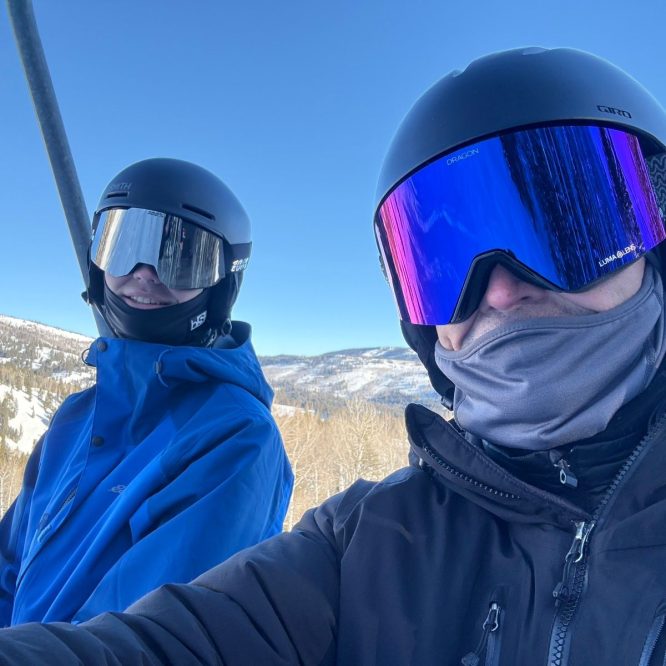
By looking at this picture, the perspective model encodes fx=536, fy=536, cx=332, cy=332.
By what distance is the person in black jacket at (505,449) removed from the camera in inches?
32.1

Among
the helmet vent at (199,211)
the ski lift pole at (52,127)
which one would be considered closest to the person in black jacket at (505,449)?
the helmet vent at (199,211)

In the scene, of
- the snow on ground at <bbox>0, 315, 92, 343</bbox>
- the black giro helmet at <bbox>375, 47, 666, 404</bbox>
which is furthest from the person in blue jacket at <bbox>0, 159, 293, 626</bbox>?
the snow on ground at <bbox>0, 315, 92, 343</bbox>

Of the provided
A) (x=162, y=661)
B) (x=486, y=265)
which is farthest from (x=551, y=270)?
(x=162, y=661)

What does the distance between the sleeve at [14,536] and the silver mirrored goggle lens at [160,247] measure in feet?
2.63

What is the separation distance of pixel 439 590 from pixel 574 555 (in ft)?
0.74

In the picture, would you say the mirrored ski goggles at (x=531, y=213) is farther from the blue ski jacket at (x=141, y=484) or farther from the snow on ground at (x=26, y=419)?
the snow on ground at (x=26, y=419)

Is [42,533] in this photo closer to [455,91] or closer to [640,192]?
[455,91]

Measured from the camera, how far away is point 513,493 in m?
0.95

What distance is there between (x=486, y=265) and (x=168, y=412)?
1187 millimetres

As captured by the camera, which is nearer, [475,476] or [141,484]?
[475,476]

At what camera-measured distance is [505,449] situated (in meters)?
1.10

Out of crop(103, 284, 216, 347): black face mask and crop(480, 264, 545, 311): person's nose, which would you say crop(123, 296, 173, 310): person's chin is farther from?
crop(480, 264, 545, 311): person's nose

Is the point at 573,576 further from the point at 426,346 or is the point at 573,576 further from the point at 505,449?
the point at 426,346

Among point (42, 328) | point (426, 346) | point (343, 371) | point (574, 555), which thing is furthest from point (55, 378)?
point (343, 371)
